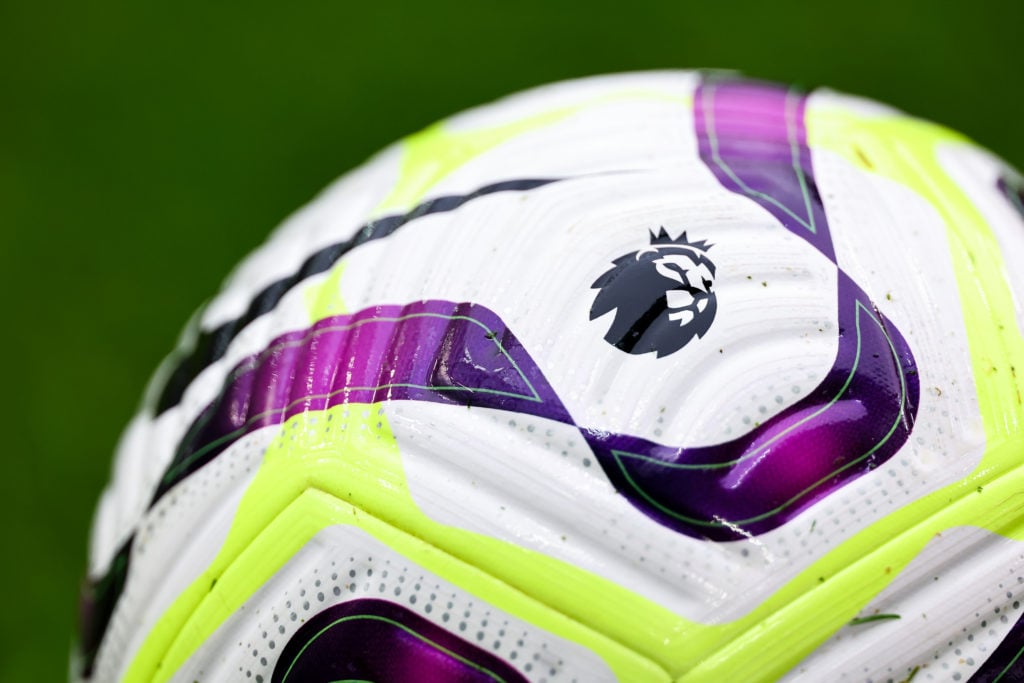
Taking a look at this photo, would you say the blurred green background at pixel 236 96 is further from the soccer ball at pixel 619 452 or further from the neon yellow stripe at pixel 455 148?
the soccer ball at pixel 619 452

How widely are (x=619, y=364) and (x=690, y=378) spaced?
6 cm

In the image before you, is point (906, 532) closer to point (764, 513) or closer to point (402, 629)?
point (764, 513)

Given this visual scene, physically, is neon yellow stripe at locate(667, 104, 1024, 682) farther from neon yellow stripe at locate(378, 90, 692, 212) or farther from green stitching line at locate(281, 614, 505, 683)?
neon yellow stripe at locate(378, 90, 692, 212)

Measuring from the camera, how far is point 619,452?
0.92m

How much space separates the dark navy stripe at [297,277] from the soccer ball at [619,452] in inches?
0.4

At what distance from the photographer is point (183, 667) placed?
1.02 m

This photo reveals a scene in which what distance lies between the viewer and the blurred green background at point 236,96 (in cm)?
243

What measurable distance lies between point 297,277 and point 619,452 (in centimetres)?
46

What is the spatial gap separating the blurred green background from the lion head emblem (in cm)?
162

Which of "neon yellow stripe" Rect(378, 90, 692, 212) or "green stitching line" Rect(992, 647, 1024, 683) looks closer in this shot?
"green stitching line" Rect(992, 647, 1024, 683)

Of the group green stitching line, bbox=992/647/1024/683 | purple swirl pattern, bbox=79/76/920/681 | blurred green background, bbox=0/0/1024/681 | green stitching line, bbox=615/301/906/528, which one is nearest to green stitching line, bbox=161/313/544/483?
purple swirl pattern, bbox=79/76/920/681

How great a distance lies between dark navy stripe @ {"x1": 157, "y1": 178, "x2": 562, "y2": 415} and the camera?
115 centimetres

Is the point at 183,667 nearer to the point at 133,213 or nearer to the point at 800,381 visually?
the point at 800,381

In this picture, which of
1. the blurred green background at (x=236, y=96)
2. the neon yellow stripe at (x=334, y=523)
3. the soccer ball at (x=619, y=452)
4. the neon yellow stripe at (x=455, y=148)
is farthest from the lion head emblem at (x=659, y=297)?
the blurred green background at (x=236, y=96)
